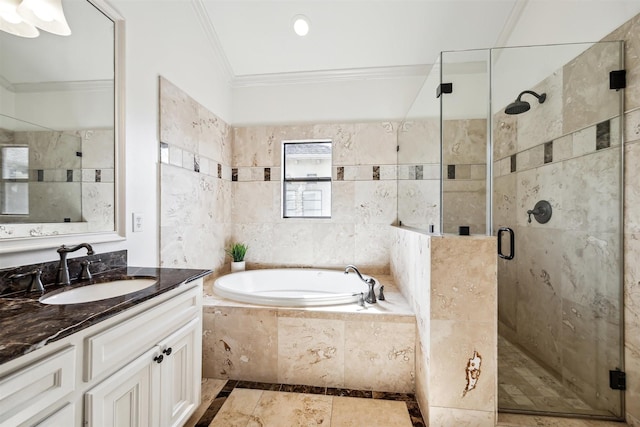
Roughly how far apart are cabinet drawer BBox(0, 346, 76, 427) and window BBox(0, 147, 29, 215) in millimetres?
729

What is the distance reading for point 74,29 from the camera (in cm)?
131

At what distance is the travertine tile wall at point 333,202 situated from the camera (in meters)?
2.76

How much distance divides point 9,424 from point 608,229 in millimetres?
2412

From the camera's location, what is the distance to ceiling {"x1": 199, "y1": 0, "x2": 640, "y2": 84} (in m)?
2.11

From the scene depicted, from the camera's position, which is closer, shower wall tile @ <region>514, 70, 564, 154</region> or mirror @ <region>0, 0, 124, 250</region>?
mirror @ <region>0, 0, 124, 250</region>

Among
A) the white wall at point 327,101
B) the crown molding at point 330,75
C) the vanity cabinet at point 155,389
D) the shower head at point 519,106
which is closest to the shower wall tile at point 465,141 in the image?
the shower head at point 519,106

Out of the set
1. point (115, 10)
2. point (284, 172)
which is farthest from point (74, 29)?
point (284, 172)

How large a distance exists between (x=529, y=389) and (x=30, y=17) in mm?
3023

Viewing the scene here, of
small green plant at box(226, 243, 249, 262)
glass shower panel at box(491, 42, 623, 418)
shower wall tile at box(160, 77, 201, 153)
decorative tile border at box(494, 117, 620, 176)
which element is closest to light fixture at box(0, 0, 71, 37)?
shower wall tile at box(160, 77, 201, 153)

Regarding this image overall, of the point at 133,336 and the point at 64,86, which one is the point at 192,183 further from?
the point at 133,336

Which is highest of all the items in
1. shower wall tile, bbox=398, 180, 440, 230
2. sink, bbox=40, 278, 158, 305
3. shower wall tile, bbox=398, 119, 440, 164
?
shower wall tile, bbox=398, 119, 440, 164

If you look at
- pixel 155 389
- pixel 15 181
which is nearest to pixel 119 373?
pixel 155 389

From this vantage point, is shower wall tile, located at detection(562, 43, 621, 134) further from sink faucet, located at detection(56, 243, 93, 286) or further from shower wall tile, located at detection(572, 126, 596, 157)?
sink faucet, located at detection(56, 243, 93, 286)

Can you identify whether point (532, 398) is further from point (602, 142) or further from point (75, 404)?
point (75, 404)
